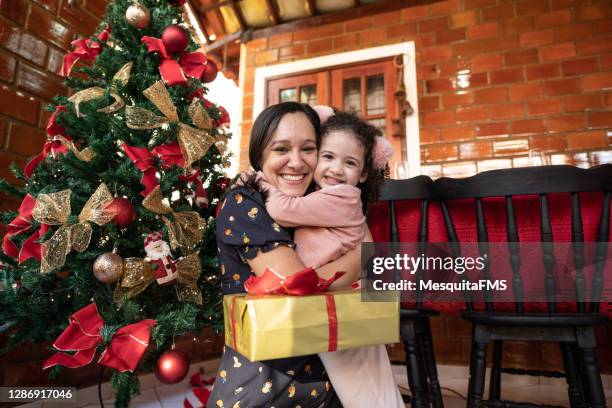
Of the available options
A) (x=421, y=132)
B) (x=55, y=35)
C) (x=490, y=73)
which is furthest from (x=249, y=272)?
(x=490, y=73)

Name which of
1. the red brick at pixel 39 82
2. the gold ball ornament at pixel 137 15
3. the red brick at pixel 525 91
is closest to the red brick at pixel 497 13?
the red brick at pixel 525 91

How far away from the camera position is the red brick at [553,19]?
8.68ft

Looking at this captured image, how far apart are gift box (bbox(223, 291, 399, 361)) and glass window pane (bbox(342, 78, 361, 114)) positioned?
2492 mm

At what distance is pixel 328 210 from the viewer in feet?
3.12

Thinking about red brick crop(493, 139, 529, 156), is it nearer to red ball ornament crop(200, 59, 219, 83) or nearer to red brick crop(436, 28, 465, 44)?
red brick crop(436, 28, 465, 44)

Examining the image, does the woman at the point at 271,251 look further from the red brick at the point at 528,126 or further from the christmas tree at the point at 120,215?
the red brick at the point at 528,126

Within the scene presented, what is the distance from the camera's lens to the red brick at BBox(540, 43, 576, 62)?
8.57 ft

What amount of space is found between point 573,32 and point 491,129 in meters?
0.80

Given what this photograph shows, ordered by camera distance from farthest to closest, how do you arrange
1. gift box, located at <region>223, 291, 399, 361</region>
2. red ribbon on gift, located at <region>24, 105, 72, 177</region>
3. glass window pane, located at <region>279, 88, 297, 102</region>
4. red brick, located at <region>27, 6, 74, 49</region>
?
glass window pane, located at <region>279, 88, 297, 102</region>
red brick, located at <region>27, 6, 74, 49</region>
red ribbon on gift, located at <region>24, 105, 72, 177</region>
gift box, located at <region>223, 291, 399, 361</region>

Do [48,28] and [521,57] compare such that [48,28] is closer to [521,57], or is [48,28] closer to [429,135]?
[429,135]

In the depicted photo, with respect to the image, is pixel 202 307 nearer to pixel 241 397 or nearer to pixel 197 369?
pixel 241 397

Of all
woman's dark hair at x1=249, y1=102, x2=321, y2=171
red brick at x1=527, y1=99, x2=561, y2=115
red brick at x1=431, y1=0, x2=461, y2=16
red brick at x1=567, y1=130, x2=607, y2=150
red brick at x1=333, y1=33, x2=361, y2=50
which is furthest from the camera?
red brick at x1=333, y1=33, x2=361, y2=50

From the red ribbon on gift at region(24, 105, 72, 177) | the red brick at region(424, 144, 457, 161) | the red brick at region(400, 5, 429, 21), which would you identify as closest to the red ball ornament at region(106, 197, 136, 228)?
the red ribbon on gift at region(24, 105, 72, 177)

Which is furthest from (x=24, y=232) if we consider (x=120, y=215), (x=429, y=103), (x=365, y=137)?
(x=429, y=103)
